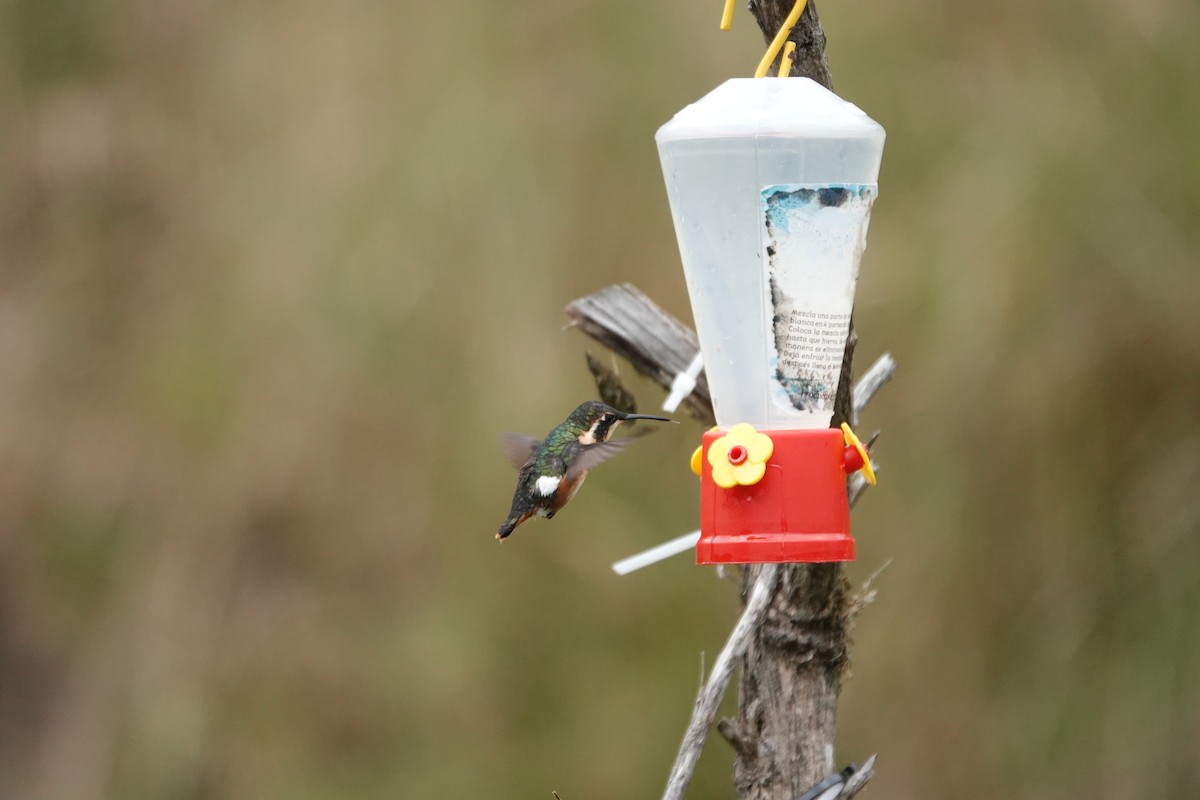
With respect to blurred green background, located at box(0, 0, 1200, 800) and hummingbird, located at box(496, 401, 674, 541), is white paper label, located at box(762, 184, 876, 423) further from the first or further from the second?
blurred green background, located at box(0, 0, 1200, 800)

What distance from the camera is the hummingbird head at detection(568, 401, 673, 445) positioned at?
2.26 metres

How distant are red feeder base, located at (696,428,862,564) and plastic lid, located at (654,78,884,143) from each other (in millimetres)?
422

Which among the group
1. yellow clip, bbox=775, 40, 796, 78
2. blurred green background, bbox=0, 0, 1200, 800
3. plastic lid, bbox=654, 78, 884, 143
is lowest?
blurred green background, bbox=0, 0, 1200, 800

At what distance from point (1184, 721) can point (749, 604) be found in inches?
92.5

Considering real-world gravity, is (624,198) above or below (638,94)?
below

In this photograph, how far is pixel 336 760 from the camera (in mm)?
4492

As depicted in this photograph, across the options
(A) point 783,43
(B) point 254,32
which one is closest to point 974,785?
(A) point 783,43

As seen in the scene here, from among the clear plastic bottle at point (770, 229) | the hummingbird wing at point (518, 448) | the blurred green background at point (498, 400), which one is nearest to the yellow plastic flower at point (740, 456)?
the clear plastic bottle at point (770, 229)

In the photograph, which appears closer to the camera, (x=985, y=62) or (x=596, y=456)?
(x=596, y=456)

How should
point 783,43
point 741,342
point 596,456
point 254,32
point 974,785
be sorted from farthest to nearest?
point 254,32, point 974,785, point 596,456, point 741,342, point 783,43

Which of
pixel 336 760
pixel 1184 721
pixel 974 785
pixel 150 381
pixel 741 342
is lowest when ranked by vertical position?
pixel 336 760

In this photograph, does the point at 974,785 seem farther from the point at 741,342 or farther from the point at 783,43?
the point at 783,43

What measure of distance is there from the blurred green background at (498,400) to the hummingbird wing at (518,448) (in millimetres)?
1533

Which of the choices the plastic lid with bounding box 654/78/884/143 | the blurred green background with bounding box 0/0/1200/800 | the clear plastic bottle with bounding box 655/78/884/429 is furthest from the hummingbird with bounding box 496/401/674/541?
the blurred green background with bounding box 0/0/1200/800
